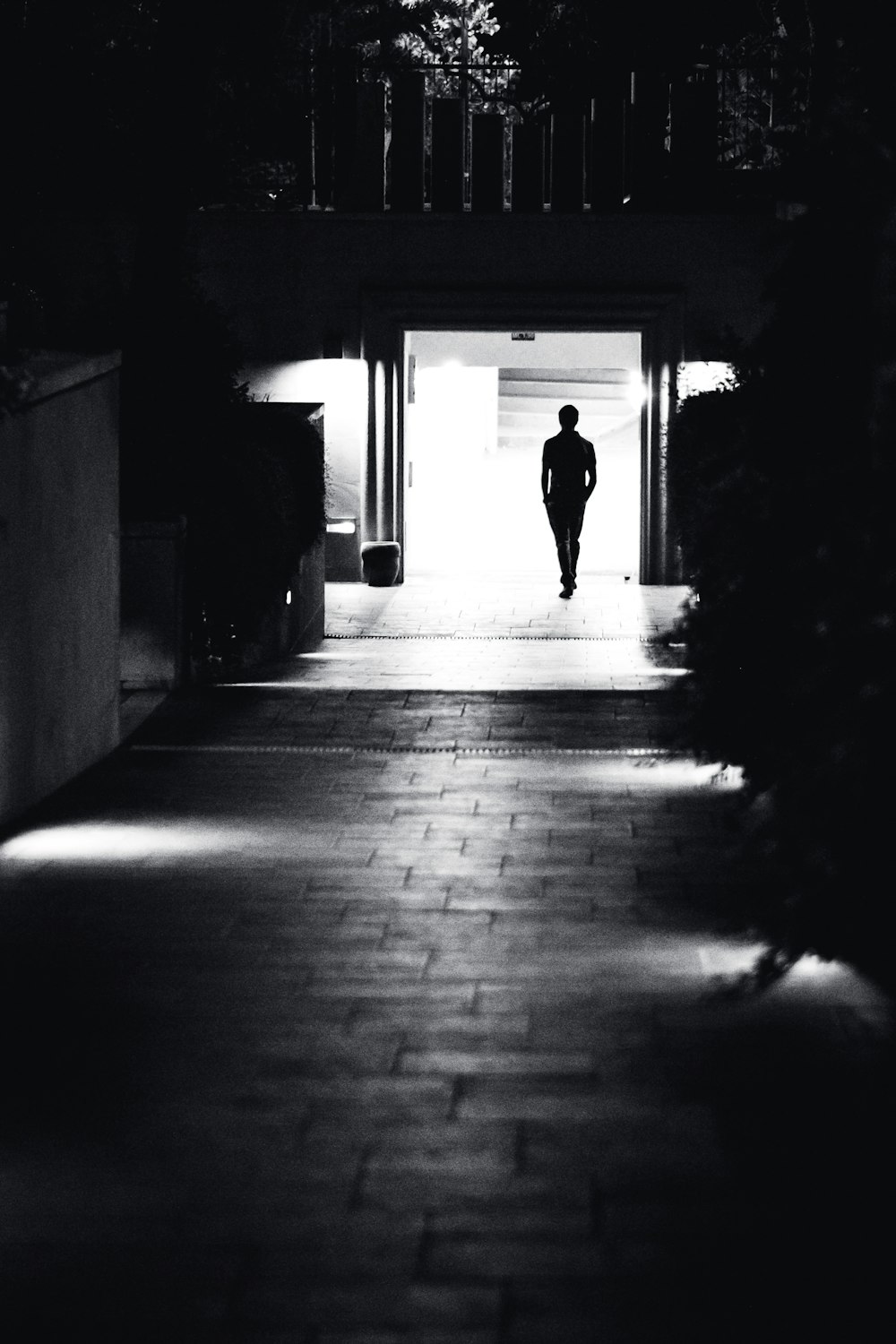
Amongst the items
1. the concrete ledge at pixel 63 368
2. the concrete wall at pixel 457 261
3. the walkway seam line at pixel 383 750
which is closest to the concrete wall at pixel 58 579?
the concrete ledge at pixel 63 368

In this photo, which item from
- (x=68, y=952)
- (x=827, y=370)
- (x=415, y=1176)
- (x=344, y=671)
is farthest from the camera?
(x=344, y=671)

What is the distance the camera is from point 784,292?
6.96 metres

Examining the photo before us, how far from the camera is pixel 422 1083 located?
19.6ft

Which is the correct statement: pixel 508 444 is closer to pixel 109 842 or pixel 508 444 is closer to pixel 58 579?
pixel 58 579

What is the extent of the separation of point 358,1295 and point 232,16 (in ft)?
43.5

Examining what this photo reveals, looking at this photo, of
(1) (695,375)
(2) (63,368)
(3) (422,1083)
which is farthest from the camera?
(1) (695,375)

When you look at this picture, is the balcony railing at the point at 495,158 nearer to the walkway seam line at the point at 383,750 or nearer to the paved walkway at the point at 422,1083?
the walkway seam line at the point at 383,750

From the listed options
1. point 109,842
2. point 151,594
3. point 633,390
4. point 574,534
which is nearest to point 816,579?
point 109,842

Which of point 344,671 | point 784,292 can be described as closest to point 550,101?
point 344,671

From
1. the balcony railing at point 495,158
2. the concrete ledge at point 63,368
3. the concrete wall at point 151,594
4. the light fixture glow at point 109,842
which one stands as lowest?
the light fixture glow at point 109,842

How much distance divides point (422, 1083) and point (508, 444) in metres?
34.2

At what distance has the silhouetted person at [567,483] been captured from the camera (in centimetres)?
2055

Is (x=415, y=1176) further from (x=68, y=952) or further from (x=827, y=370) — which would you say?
(x=827, y=370)

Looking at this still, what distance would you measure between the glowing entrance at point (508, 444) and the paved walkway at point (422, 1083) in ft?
46.5
